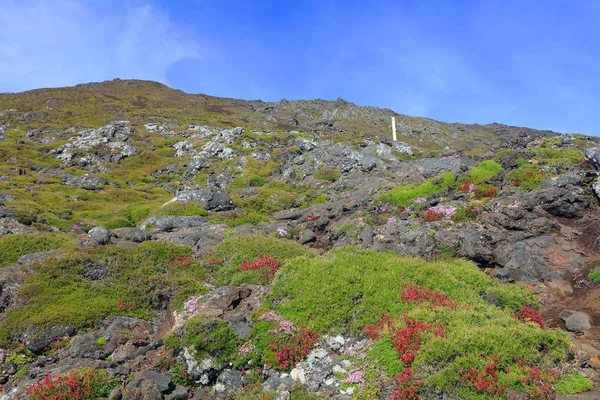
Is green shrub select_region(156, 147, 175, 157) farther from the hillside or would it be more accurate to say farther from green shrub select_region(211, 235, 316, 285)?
green shrub select_region(211, 235, 316, 285)

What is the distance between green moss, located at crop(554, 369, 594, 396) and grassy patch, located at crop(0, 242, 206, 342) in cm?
1281

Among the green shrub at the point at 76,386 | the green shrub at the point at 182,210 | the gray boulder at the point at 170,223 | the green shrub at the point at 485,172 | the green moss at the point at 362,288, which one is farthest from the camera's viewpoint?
Result: the green shrub at the point at 182,210

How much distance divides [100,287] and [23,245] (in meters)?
8.37

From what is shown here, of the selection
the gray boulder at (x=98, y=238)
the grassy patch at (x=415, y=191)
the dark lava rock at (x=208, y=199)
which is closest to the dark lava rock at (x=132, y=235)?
the gray boulder at (x=98, y=238)

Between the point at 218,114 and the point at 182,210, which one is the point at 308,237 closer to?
the point at 182,210

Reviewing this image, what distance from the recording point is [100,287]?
16281 millimetres

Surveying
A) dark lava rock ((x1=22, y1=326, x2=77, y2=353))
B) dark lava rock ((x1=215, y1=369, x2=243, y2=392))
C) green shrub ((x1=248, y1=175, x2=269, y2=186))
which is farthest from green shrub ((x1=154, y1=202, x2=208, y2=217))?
dark lava rock ((x1=215, y1=369, x2=243, y2=392))

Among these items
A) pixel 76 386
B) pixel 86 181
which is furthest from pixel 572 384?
pixel 86 181

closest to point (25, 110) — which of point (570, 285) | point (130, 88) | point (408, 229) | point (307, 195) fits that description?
point (130, 88)

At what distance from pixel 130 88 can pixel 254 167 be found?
15484 cm

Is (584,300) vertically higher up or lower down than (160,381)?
higher up

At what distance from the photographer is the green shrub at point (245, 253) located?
58.0ft

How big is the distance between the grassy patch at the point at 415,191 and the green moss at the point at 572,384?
22.4m

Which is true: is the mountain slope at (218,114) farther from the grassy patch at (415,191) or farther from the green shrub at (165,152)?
the grassy patch at (415,191)
